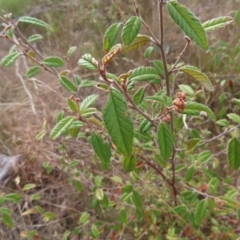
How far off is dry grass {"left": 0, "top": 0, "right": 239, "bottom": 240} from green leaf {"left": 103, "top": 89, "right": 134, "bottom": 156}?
31.1 inches

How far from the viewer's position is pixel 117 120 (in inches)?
29.4

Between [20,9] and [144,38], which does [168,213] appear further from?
[20,9]

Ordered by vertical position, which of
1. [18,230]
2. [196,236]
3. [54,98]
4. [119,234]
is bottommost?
[196,236]

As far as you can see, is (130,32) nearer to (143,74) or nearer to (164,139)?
(143,74)

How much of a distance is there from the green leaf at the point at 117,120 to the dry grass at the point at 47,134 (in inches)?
31.1

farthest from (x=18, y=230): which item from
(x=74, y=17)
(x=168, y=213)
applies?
(x=74, y=17)

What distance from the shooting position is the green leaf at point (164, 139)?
91 centimetres

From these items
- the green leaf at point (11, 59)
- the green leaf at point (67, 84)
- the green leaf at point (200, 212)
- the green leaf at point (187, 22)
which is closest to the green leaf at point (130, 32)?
the green leaf at point (187, 22)

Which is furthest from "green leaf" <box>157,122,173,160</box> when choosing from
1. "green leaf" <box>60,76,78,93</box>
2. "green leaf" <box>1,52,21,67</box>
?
→ "green leaf" <box>1,52,21,67</box>

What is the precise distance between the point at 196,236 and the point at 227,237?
0.45 feet

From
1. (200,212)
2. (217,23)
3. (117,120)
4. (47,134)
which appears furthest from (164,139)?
(47,134)

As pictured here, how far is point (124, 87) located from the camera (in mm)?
832

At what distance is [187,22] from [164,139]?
0.87 feet

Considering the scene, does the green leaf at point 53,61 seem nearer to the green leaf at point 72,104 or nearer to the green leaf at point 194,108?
the green leaf at point 72,104
